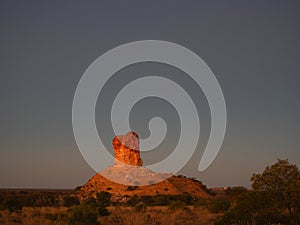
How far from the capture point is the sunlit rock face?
9550 centimetres

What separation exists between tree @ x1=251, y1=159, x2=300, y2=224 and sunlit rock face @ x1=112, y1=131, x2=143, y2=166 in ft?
250

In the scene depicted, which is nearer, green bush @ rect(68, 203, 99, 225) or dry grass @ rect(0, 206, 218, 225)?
dry grass @ rect(0, 206, 218, 225)

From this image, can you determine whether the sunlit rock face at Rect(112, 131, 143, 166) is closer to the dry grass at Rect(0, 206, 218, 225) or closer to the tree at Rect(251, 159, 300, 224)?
the dry grass at Rect(0, 206, 218, 225)

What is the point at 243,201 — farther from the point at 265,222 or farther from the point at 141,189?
the point at 141,189

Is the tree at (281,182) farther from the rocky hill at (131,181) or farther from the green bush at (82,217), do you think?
the rocky hill at (131,181)

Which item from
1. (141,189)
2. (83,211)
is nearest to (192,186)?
(141,189)

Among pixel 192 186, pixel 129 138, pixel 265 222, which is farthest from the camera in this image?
pixel 129 138

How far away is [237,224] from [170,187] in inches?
2539

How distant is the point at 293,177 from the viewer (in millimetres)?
19500

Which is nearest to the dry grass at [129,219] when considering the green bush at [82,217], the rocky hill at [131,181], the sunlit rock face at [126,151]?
the green bush at [82,217]

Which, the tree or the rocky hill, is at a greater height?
the rocky hill

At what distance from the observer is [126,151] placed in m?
95.8

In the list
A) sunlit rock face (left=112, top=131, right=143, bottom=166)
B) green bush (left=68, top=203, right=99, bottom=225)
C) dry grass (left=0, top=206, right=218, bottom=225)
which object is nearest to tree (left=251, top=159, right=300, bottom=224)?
dry grass (left=0, top=206, right=218, bottom=225)

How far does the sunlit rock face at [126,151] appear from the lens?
313 ft
